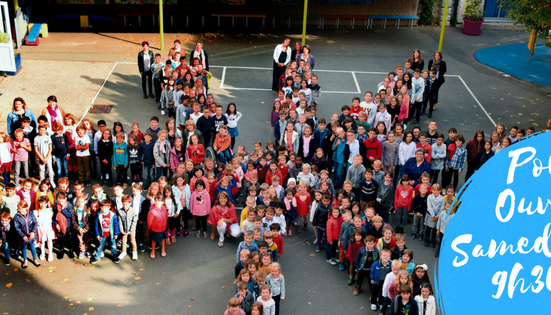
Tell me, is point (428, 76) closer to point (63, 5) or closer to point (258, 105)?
point (258, 105)

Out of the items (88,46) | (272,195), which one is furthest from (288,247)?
(88,46)

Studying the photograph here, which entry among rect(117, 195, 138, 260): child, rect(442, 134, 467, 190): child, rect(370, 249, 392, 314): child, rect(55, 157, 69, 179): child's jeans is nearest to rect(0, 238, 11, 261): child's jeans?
rect(117, 195, 138, 260): child

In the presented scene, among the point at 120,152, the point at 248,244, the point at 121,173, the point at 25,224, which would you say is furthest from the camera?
the point at 121,173

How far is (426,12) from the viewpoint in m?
28.2

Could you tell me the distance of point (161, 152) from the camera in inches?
500

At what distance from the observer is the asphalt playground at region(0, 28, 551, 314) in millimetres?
9766

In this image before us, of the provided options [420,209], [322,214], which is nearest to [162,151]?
[322,214]

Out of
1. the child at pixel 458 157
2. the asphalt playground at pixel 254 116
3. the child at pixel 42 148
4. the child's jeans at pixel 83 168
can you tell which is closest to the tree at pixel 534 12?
the asphalt playground at pixel 254 116

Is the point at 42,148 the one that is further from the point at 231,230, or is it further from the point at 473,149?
the point at 473,149

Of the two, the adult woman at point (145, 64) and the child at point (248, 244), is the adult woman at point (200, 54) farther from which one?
the child at point (248, 244)

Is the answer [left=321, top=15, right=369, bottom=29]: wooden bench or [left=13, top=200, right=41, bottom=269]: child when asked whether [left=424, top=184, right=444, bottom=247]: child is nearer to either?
[left=13, top=200, right=41, bottom=269]: child

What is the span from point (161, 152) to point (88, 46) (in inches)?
458

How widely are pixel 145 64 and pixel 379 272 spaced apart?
10779 millimetres

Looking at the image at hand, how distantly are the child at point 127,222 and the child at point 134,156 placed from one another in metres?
2.19
